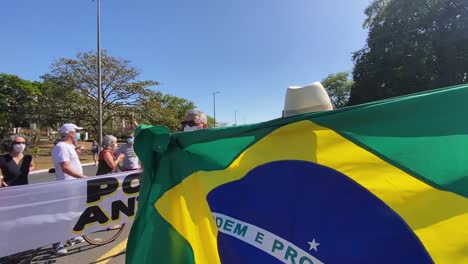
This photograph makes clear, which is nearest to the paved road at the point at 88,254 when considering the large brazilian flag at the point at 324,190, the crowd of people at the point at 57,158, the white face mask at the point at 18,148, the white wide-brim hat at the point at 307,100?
the crowd of people at the point at 57,158

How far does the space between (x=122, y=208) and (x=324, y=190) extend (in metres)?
4.03

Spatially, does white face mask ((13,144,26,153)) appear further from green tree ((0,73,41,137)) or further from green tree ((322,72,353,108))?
green tree ((322,72,353,108))

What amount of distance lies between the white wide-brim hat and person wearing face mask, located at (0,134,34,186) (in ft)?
13.1

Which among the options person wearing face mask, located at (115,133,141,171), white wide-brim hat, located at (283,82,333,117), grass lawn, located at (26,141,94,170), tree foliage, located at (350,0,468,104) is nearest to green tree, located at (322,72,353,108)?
tree foliage, located at (350,0,468,104)

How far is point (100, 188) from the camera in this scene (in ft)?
15.0

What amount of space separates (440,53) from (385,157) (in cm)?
3041

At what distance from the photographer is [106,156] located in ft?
19.5

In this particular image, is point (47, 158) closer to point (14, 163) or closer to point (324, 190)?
point (14, 163)

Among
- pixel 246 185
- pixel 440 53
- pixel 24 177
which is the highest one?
pixel 440 53

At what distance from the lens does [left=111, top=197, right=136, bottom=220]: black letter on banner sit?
475 centimetres

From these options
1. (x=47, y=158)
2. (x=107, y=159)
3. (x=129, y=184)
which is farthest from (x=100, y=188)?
(x=47, y=158)

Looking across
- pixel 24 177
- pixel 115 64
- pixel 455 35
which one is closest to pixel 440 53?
pixel 455 35

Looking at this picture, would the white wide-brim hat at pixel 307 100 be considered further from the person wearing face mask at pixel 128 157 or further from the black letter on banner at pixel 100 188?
the person wearing face mask at pixel 128 157

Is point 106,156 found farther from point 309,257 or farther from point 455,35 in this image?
point 455,35
